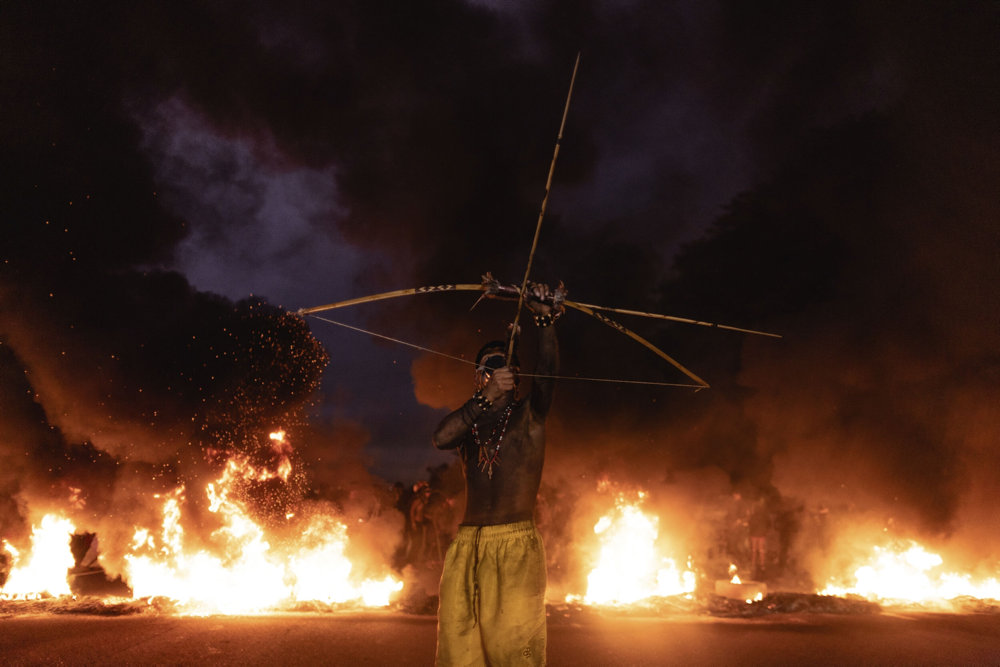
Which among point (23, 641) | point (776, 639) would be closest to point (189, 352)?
point (23, 641)

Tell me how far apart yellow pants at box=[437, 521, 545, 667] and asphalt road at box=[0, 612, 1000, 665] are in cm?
358

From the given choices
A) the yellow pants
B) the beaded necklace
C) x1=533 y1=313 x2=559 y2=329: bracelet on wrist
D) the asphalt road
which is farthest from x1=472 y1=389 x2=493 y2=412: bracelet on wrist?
the asphalt road

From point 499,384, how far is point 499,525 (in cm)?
69

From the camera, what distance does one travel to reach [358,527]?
1138 cm

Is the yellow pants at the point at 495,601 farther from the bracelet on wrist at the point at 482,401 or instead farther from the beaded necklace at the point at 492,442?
the bracelet on wrist at the point at 482,401

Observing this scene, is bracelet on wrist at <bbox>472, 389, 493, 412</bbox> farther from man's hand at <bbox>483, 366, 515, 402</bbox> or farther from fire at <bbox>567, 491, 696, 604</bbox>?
fire at <bbox>567, 491, 696, 604</bbox>

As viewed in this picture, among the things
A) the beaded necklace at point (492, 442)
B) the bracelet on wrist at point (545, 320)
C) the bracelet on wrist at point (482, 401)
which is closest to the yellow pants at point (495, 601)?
the beaded necklace at point (492, 442)

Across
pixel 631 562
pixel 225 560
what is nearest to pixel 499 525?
pixel 631 562

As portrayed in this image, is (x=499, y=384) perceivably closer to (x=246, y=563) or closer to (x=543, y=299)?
(x=543, y=299)

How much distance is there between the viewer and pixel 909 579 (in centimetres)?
1162

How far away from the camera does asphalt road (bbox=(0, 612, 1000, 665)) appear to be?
5.86 metres

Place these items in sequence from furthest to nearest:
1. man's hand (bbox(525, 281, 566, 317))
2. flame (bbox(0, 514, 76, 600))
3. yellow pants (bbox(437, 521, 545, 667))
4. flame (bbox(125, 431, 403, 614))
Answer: flame (bbox(0, 514, 76, 600)) < flame (bbox(125, 431, 403, 614)) < man's hand (bbox(525, 281, 566, 317)) < yellow pants (bbox(437, 521, 545, 667))

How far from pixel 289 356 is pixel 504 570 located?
42.7ft

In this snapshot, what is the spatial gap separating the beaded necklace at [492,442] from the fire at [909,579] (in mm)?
11162
